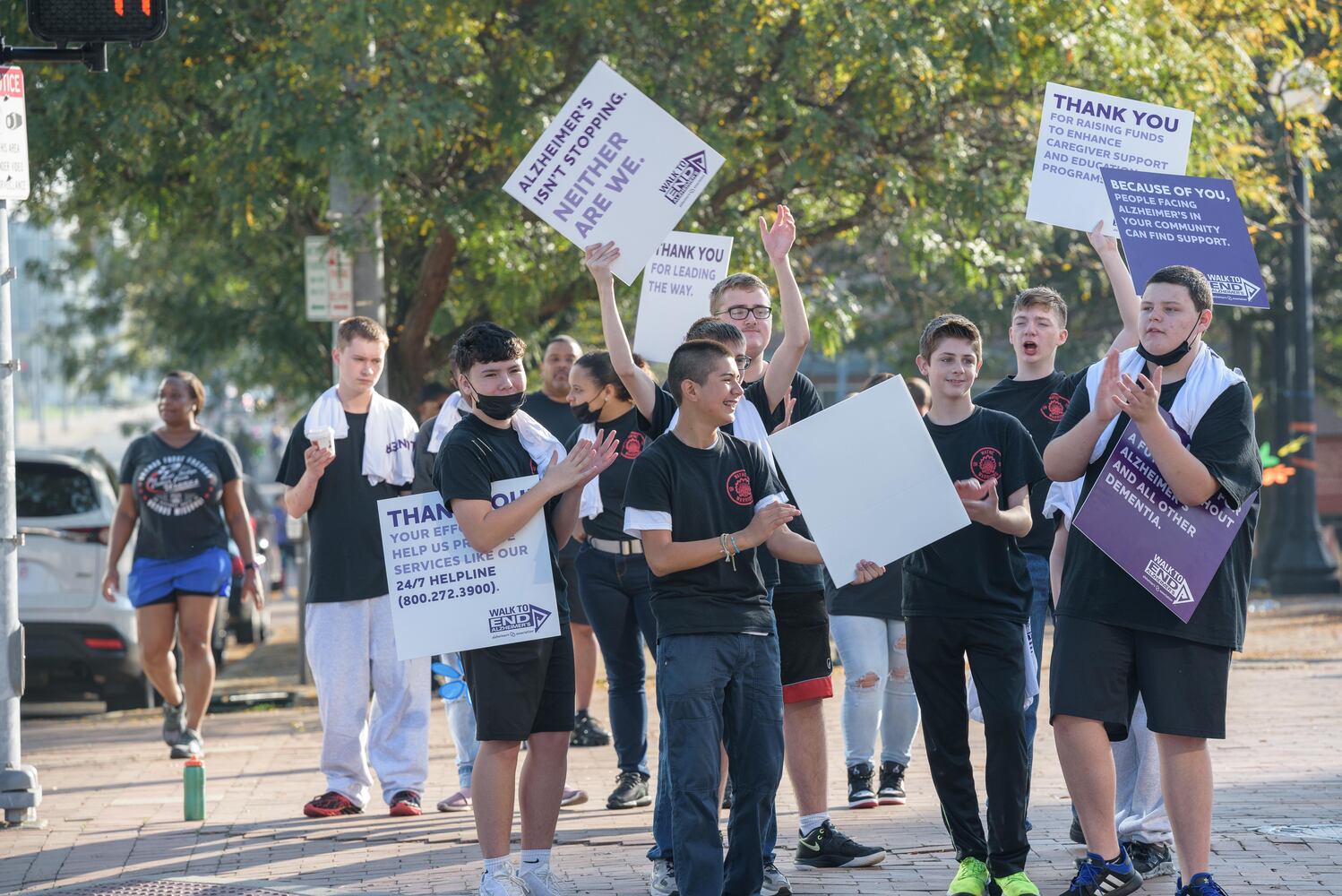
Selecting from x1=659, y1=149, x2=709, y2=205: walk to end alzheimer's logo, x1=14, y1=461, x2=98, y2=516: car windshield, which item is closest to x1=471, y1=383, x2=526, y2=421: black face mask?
x1=659, y1=149, x2=709, y2=205: walk to end alzheimer's logo

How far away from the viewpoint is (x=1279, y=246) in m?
21.8

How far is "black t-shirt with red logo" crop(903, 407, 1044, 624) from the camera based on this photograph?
560cm

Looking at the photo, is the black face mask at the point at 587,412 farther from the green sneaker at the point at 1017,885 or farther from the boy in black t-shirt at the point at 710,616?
the green sneaker at the point at 1017,885

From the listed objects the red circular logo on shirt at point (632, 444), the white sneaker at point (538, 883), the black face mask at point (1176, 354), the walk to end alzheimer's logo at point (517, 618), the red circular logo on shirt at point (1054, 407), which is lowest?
the white sneaker at point (538, 883)

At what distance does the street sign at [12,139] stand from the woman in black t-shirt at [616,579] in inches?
103

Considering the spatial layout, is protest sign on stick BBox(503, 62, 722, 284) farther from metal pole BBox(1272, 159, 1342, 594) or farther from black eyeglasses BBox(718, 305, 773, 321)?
metal pole BBox(1272, 159, 1342, 594)

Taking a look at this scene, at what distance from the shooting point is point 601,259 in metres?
6.41

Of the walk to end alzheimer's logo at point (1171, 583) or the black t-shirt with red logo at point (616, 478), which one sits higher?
the black t-shirt with red logo at point (616, 478)

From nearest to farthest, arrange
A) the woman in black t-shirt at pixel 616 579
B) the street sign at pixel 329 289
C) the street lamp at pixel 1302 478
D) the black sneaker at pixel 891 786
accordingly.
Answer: the woman in black t-shirt at pixel 616 579
the black sneaker at pixel 891 786
the street sign at pixel 329 289
the street lamp at pixel 1302 478

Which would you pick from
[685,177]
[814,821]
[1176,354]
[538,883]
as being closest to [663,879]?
[538,883]

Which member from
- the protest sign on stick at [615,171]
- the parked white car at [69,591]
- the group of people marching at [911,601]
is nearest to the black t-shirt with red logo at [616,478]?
the group of people marching at [911,601]

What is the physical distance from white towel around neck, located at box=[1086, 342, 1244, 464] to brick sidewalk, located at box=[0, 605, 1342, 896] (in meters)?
1.57

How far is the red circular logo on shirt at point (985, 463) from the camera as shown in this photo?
5.66 m

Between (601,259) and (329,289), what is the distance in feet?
19.4
